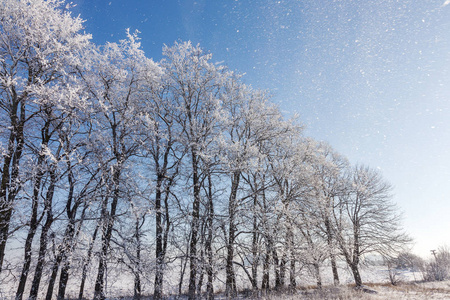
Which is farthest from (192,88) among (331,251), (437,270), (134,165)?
(437,270)

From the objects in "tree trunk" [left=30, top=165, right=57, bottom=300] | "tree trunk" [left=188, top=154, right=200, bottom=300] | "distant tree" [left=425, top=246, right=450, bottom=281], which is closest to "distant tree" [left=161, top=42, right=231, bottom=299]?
"tree trunk" [left=188, top=154, right=200, bottom=300]

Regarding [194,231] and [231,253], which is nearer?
[194,231]

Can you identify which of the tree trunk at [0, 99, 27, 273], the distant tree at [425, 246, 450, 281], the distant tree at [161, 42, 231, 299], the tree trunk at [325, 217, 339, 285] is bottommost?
the distant tree at [425, 246, 450, 281]

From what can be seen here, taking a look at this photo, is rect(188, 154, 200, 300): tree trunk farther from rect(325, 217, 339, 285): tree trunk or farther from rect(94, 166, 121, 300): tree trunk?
rect(325, 217, 339, 285): tree trunk

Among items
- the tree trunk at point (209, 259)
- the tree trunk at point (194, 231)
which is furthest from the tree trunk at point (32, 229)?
the tree trunk at point (209, 259)

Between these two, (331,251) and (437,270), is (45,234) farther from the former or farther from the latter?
(437,270)

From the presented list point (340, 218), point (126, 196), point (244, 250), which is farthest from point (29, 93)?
point (340, 218)

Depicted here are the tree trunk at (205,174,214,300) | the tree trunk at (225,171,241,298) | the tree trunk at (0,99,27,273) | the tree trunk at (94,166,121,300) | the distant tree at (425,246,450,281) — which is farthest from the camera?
the distant tree at (425,246,450,281)

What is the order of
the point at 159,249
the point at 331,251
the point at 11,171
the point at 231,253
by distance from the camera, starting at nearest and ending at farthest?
the point at 11,171 → the point at 231,253 → the point at 159,249 → the point at 331,251

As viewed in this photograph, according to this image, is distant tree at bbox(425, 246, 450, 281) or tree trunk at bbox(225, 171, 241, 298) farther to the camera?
distant tree at bbox(425, 246, 450, 281)

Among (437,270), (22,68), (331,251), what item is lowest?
(437,270)

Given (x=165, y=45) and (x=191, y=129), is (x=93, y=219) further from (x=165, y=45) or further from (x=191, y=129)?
(x=165, y=45)

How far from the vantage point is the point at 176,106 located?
39.7 feet

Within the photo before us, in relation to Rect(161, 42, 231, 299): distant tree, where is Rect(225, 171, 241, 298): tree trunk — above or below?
below
